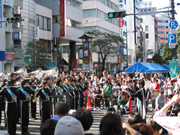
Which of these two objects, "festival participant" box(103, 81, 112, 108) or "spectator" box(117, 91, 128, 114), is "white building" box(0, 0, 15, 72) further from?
"spectator" box(117, 91, 128, 114)

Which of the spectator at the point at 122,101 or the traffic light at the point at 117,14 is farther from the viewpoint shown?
the traffic light at the point at 117,14

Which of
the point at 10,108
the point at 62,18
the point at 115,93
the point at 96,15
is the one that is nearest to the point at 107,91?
the point at 115,93

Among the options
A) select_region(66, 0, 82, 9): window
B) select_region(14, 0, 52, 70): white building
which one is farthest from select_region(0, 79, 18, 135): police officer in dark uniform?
select_region(66, 0, 82, 9): window

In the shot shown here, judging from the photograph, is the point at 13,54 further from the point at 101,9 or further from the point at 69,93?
the point at 101,9

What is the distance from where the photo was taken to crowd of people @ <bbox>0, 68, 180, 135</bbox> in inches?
134

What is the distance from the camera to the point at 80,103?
49.6ft

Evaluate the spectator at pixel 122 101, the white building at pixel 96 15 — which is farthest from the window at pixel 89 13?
the spectator at pixel 122 101

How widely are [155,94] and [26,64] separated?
2111 centimetres

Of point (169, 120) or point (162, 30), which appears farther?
point (162, 30)

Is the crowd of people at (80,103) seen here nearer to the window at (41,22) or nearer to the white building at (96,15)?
the window at (41,22)

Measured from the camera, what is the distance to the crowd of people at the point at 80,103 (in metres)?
3.41

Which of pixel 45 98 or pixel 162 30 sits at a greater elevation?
pixel 162 30

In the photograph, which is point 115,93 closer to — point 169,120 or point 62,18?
point 169,120

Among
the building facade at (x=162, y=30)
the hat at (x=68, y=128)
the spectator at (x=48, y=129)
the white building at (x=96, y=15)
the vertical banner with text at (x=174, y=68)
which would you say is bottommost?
the spectator at (x=48, y=129)
